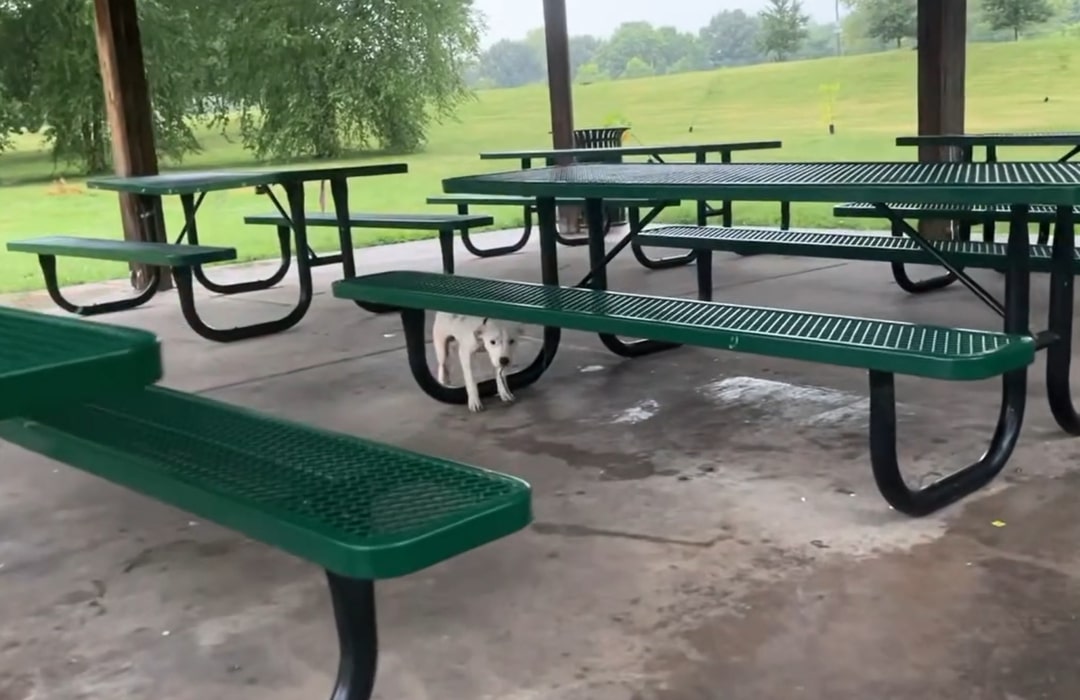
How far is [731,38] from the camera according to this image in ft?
34.5

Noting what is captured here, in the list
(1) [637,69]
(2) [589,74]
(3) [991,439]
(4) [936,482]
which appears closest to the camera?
(4) [936,482]

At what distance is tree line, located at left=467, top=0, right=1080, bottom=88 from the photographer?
8.33 metres

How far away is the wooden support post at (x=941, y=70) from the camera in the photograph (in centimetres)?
659

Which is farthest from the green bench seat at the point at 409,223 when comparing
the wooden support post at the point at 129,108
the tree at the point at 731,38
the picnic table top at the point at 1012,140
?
the tree at the point at 731,38

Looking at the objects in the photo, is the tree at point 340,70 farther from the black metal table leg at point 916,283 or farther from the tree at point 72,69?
the black metal table leg at point 916,283

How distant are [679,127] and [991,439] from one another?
8749 mm

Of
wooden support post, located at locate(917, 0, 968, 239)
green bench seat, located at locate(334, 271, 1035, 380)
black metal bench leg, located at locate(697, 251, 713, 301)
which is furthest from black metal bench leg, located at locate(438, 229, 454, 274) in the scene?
wooden support post, located at locate(917, 0, 968, 239)

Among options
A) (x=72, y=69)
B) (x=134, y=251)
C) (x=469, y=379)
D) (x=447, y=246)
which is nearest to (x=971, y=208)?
(x=469, y=379)

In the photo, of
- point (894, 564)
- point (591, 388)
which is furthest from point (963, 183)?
point (591, 388)

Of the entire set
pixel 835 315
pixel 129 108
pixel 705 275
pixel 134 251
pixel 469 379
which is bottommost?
pixel 469 379

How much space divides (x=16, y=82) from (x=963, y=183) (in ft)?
27.4

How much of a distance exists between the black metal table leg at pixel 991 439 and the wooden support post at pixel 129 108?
5.16 metres

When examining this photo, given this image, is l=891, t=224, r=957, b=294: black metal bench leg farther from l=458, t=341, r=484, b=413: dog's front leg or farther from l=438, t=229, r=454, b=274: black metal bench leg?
l=458, t=341, r=484, b=413: dog's front leg

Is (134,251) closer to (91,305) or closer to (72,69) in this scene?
(91,305)
